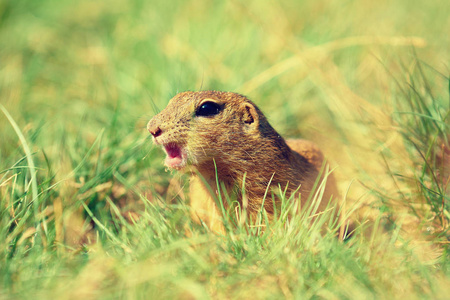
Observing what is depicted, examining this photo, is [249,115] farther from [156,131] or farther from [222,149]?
[156,131]

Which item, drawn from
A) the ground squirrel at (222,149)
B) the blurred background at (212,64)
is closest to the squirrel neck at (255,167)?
the ground squirrel at (222,149)

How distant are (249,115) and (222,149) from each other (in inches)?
15.3

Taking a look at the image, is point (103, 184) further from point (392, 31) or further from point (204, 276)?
point (392, 31)

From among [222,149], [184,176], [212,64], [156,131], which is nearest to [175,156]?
[156,131]

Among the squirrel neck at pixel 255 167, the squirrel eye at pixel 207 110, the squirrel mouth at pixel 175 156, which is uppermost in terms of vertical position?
the squirrel eye at pixel 207 110

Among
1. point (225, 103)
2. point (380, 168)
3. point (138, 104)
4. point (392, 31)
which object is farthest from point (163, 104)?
point (392, 31)

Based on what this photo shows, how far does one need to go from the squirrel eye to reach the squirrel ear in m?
0.21

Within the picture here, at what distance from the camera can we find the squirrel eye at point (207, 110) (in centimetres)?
316

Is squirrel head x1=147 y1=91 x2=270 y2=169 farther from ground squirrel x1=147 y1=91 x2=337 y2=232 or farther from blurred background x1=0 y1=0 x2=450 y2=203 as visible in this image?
blurred background x1=0 y1=0 x2=450 y2=203

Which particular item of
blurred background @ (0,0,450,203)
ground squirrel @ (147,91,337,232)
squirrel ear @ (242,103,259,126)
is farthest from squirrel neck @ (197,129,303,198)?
blurred background @ (0,0,450,203)

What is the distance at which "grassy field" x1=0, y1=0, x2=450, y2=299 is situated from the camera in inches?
93.4

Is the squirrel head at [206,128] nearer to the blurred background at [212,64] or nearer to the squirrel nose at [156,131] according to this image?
the squirrel nose at [156,131]

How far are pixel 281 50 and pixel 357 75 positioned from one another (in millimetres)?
910

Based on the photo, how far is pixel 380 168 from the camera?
Result: 3932 millimetres
